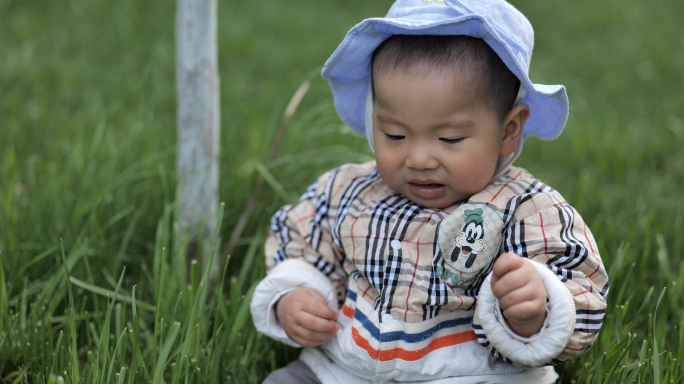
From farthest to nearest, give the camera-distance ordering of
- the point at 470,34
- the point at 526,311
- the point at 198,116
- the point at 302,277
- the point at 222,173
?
the point at 222,173 < the point at 198,116 < the point at 302,277 < the point at 470,34 < the point at 526,311

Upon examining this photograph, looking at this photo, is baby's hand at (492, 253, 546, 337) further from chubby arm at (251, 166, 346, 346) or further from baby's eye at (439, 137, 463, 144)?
chubby arm at (251, 166, 346, 346)

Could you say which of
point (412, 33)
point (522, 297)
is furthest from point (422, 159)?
point (522, 297)

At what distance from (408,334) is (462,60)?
66 cm

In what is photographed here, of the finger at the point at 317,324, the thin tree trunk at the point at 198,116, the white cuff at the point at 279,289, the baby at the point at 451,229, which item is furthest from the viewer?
the thin tree trunk at the point at 198,116

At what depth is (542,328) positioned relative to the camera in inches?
48.3

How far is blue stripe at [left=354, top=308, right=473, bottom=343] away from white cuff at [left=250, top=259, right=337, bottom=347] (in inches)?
7.6

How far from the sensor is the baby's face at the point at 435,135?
1.36 metres

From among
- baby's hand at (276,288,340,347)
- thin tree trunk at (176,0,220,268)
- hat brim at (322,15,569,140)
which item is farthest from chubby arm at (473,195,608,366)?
thin tree trunk at (176,0,220,268)

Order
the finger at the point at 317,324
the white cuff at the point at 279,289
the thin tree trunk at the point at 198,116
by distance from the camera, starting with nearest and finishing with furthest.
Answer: the finger at the point at 317,324 → the white cuff at the point at 279,289 → the thin tree trunk at the point at 198,116

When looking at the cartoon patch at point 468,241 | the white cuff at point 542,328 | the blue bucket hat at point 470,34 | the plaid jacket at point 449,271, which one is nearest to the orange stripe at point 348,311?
the plaid jacket at point 449,271

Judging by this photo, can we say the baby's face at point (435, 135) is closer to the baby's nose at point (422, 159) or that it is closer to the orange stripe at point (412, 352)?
the baby's nose at point (422, 159)

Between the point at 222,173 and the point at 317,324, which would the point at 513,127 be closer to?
the point at 317,324

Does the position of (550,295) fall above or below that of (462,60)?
below

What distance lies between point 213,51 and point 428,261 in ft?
3.33
